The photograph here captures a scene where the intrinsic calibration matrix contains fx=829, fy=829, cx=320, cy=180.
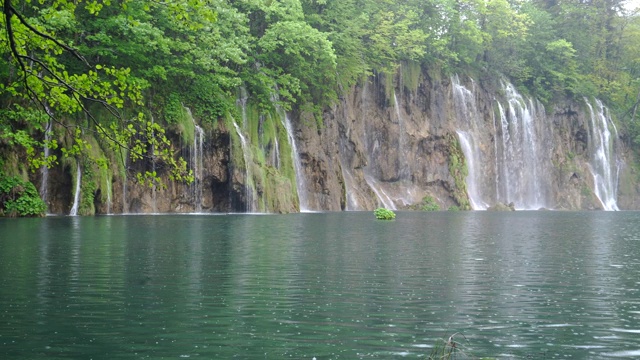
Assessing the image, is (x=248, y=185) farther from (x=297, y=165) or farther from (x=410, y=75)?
(x=410, y=75)

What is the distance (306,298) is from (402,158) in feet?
203

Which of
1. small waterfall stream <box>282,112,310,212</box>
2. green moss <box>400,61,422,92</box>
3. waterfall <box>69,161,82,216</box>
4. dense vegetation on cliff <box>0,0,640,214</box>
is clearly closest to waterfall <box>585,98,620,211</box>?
dense vegetation on cliff <box>0,0,640,214</box>

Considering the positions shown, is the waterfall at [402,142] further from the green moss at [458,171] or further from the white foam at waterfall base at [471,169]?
the white foam at waterfall base at [471,169]

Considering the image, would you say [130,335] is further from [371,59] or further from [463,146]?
[463,146]

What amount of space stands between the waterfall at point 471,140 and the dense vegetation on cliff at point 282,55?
331 centimetres

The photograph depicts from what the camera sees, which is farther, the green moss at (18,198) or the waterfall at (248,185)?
the waterfall at (248,185)

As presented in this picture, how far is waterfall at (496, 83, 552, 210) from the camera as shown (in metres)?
85.3

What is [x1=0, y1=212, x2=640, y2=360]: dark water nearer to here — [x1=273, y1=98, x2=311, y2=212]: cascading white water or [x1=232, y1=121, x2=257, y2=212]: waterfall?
[x1=232, y1=121, x2=257, y2=212]: waterfall

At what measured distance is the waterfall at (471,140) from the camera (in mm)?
81000

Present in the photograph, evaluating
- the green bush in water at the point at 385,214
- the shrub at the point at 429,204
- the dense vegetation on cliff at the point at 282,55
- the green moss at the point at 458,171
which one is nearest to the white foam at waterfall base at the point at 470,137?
the green moss at the point at 458,171

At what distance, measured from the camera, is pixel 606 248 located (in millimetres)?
27703

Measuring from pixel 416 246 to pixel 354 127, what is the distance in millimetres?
45966

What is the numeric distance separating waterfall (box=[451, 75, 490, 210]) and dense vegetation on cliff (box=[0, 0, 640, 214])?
130 inches

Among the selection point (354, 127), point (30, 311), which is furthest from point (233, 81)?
point (30, 311)
